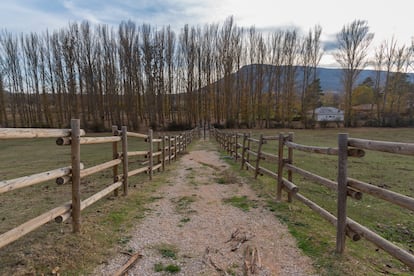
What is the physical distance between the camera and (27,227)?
282 centimetres

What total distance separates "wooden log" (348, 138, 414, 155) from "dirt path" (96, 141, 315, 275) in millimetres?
1479

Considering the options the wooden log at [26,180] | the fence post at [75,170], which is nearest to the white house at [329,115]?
the fence post at [75,170]

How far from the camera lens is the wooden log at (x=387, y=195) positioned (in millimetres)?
2417

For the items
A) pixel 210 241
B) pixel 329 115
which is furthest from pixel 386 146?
pixel 329 115

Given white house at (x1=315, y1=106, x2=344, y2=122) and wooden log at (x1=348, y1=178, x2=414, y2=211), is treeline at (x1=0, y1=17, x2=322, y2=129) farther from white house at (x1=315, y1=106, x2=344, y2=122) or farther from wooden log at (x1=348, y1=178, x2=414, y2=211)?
wooden log at (x1=348, y1=178, x2=414, y2=211)

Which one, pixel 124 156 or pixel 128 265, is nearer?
pixel 128 265

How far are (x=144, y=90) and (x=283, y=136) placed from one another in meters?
36.0

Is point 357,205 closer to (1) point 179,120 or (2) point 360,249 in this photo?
(2) point 360,249

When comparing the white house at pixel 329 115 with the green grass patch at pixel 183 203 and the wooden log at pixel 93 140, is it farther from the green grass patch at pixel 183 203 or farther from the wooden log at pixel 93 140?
the wooden log at pixel 93 140

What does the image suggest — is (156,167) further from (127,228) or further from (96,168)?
(127,228)

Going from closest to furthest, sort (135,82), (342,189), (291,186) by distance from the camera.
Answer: (342,189) → (291,186) → (135,82)

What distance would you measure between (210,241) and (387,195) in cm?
222

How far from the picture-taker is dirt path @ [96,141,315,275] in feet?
9.98

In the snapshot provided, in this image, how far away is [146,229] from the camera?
4188 millimetres
